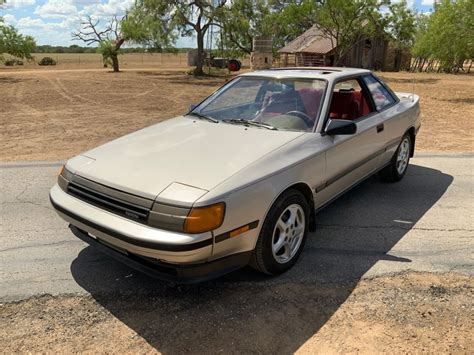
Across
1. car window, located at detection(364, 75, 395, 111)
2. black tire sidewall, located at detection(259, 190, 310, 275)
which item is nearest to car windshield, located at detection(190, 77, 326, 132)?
black tire sidewall, located at detection(259, 190, 310, 275)

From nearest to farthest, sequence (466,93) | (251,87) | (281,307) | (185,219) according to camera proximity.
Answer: (185,219) < (281,307) < (251,87) < (466,93)

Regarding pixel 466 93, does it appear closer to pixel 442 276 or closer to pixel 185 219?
pixel 442 276

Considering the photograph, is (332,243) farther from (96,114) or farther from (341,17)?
(341,17)

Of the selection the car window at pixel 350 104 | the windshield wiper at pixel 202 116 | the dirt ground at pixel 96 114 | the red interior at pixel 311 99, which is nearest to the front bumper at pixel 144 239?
the windshield wiper at pixel 202 116

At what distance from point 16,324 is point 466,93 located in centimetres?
2081

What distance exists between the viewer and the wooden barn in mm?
38094

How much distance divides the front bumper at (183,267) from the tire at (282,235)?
167 mm

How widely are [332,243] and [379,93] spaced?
2.12 meters

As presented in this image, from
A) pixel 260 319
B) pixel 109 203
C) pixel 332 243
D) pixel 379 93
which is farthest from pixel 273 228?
pixel 379 93

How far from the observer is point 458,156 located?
705cm

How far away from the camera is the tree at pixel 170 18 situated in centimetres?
2933

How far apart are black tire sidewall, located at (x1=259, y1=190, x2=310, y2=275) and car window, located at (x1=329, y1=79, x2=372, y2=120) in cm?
160

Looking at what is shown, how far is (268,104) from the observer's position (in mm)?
4086

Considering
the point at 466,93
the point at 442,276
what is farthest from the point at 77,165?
the point at 466,93
